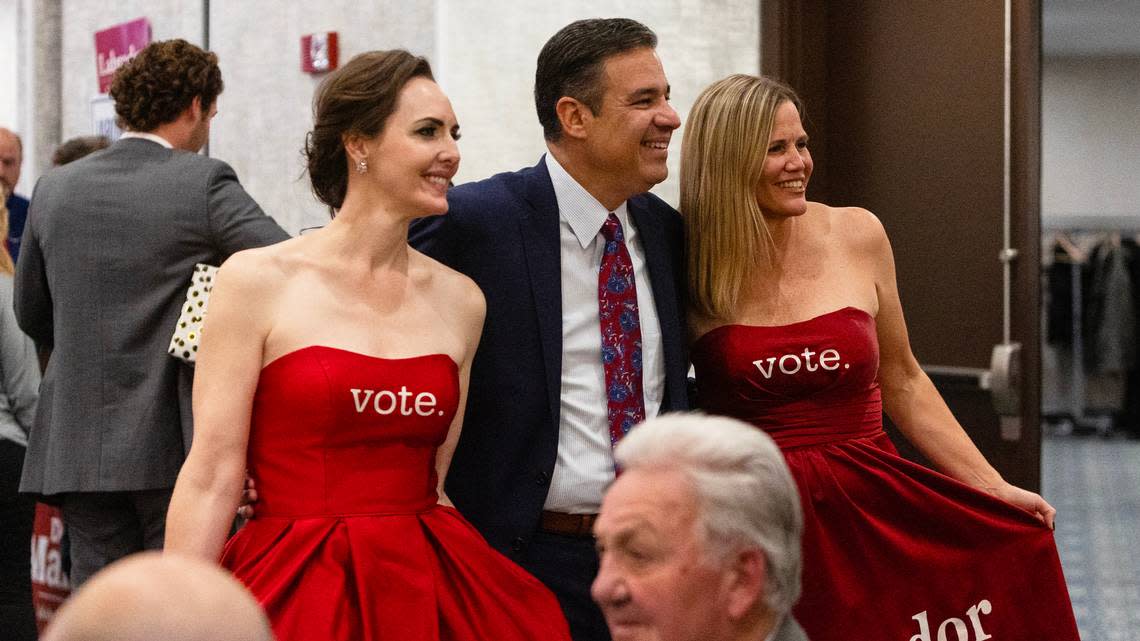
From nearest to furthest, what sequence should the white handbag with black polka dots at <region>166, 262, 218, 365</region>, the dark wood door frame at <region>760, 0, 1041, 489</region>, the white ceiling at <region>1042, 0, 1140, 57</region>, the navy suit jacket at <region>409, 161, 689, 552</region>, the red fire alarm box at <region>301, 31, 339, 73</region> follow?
the navy suit jacket at <region>409, 161, 689, 552</region>
the white handbag with black polka dots at <region>166, 262, 218, 365</region>
the dark wood door frame at <region>760, 0, 1041, 489</region>
the red fire alarm box at <region>301, 31, 339, 73</region>
the white ceiling at <region>1042, 0, 1140, 57</region>

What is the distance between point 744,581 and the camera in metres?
1.71

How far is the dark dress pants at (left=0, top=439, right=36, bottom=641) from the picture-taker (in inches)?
157

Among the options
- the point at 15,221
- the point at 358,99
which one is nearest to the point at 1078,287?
the point at 15,221

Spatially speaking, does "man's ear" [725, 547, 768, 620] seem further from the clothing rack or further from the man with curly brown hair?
the clothing rack

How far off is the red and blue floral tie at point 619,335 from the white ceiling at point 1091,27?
341 inches

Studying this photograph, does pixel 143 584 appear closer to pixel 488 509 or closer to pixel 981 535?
pixel 488 509

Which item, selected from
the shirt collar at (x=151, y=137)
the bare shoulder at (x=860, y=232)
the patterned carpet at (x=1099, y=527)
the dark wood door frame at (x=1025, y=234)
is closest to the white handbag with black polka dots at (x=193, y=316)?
the shirt collar at (x=151, y=137)

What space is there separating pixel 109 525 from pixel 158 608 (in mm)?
2721

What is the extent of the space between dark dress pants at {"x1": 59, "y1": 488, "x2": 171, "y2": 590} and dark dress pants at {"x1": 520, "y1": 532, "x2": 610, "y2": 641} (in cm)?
119

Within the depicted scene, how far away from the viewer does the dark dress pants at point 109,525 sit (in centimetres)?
355

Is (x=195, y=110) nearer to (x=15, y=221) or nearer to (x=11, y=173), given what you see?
(x=11, y=173)

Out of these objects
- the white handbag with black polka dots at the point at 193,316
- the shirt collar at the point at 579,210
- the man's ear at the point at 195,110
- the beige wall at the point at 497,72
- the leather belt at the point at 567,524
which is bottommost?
the leather belt at the point at 567,524

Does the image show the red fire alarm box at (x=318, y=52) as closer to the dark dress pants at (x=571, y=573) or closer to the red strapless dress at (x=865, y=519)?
the red strapless dress at (x=865, y=519)

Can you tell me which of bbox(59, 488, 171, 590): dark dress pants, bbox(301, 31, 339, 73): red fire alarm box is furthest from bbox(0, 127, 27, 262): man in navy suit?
bbox(59, 488, 171, 590): dark dress pants
